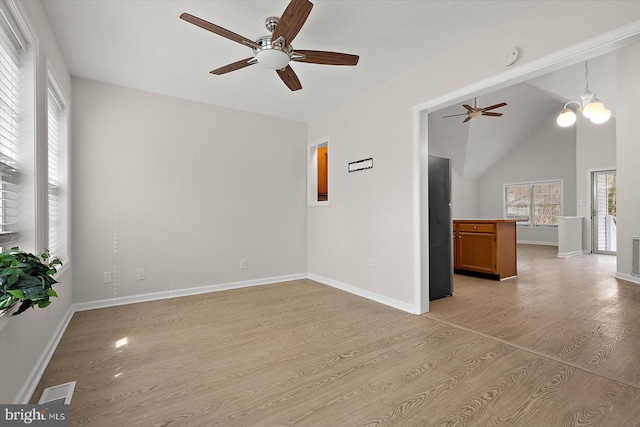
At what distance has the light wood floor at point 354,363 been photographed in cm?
160

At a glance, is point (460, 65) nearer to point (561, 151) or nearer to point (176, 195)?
point (176, 195)

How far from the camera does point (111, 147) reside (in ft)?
11.4

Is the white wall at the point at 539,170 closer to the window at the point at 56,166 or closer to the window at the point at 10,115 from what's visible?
the window at the point at 56,166

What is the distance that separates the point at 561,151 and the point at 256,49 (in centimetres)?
971

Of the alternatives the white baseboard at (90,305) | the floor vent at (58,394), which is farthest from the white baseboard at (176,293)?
the floor vent at (58,394)

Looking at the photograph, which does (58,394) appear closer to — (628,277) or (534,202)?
(628,277)

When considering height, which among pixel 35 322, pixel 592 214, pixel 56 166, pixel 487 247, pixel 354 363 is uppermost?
pixel 56 166

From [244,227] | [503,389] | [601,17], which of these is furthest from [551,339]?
[244,227]

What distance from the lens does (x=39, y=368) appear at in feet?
6.36

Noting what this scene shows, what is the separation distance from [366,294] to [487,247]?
2.12m

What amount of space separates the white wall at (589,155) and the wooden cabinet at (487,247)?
4.36 m

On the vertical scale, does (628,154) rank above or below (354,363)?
above

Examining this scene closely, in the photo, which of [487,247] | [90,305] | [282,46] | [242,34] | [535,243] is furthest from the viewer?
[535,243]

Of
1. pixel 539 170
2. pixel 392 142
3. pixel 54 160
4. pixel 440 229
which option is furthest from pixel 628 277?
pixel 54 160
